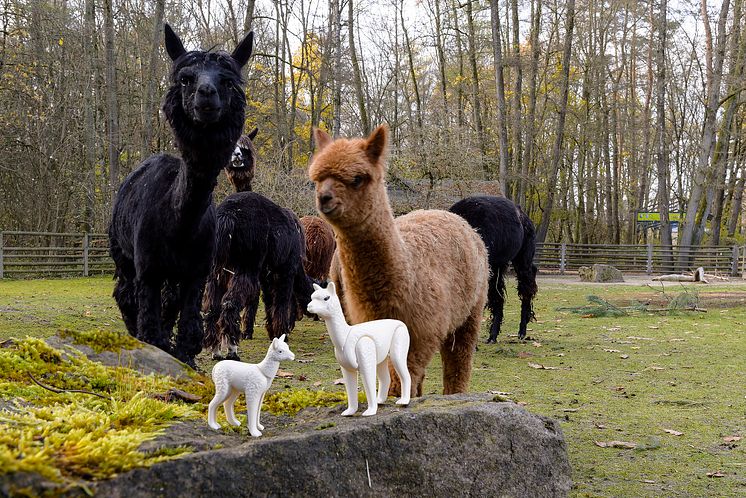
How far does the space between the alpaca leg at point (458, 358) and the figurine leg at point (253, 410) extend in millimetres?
2639

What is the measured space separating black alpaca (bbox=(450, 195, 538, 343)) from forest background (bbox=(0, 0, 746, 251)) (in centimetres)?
808

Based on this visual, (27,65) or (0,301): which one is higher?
(27,65)

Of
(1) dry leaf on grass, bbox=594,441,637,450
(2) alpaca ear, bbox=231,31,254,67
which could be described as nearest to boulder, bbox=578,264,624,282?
(1) dry leaf on grass, bbox=594,441,637,450

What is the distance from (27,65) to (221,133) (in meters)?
18.9

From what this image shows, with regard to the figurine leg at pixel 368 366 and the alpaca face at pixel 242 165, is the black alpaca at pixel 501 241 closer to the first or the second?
the alpaca face at pixel 242 165

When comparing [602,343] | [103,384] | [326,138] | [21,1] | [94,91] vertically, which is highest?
[21,1]

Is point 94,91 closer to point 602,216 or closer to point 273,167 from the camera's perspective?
point 273,167

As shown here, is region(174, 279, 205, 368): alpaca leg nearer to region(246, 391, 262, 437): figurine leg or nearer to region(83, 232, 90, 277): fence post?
region(246, 391, 262, 437): figurine leg

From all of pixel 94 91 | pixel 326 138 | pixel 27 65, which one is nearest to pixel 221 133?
pixel 326 138

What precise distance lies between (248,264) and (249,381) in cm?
587

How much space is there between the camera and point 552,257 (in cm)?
3462

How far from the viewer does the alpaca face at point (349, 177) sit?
3.72 meters

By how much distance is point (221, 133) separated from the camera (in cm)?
487

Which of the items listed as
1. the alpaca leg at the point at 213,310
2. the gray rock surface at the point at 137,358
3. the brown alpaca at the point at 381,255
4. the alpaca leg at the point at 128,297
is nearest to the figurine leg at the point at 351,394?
the brown alpaca at the point at 381,255
